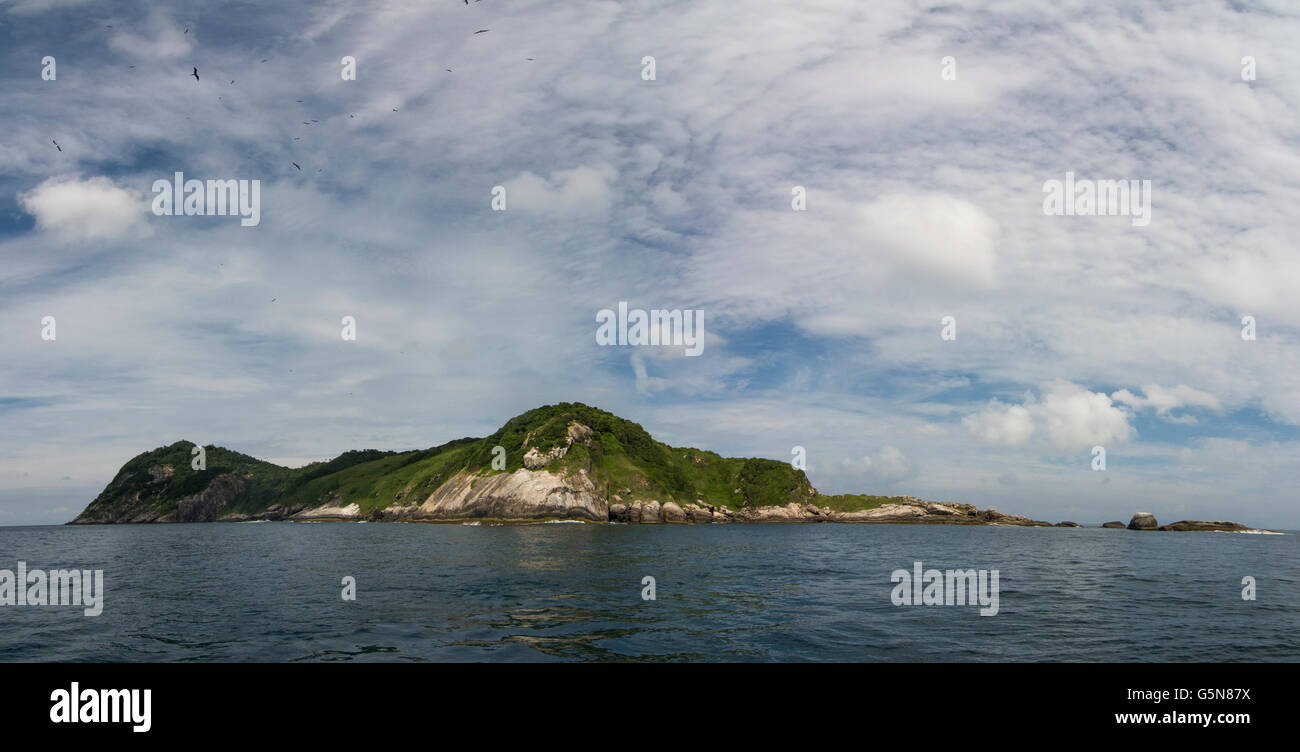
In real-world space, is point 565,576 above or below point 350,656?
below

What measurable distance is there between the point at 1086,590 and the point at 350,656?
50.3 meters

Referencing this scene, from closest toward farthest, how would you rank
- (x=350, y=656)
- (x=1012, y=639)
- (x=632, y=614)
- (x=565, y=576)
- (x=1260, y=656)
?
(x=350, y=656) → (x=1260, y=656) → (x=1012, y=639) → (x=632, y=614) → (x=565, y=576)

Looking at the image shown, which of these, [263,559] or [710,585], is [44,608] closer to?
[263,559]

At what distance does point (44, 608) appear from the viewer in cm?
3581

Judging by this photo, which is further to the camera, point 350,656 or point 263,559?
point 263,559

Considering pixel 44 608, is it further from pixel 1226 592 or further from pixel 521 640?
pixel 1226 592
